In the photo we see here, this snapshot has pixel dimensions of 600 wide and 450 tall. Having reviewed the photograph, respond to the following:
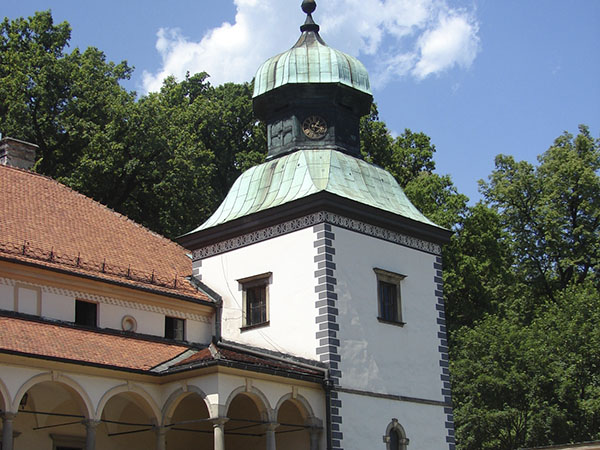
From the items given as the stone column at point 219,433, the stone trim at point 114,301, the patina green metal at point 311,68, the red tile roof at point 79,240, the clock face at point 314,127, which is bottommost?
the stone column at point 219,433

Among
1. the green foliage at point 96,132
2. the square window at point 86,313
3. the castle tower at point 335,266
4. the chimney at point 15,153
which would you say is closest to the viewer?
the square window at point 86,313

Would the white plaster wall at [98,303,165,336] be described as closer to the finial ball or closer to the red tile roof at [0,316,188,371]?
the red tile roof at [0,316,188,371]

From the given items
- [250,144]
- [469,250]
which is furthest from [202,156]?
[469,250]

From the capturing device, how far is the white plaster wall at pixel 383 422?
2116 centimetres

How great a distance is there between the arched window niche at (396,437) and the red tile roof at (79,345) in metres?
5.06

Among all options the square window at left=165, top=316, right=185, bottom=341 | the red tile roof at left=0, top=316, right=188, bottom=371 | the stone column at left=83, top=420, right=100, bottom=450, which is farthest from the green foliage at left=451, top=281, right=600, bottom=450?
the stone column at left=83, top=420, right=100, bottom=450

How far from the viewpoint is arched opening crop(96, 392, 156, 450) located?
68.5ft

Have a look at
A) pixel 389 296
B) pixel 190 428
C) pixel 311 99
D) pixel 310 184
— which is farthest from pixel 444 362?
pixel 311 99

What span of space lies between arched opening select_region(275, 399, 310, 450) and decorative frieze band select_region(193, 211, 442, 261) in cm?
406

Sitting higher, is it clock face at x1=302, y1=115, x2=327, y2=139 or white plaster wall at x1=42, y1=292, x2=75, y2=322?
clock face at x1=302, y1=115, x2=327, y2=139

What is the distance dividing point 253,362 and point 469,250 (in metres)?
20.1

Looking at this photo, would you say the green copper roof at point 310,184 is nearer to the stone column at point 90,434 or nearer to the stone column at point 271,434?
the stone column at point 271,434

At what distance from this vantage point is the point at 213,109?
4244cm

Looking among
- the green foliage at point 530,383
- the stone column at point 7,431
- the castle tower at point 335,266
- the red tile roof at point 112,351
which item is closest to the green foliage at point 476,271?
the green foliage at point 530,383
